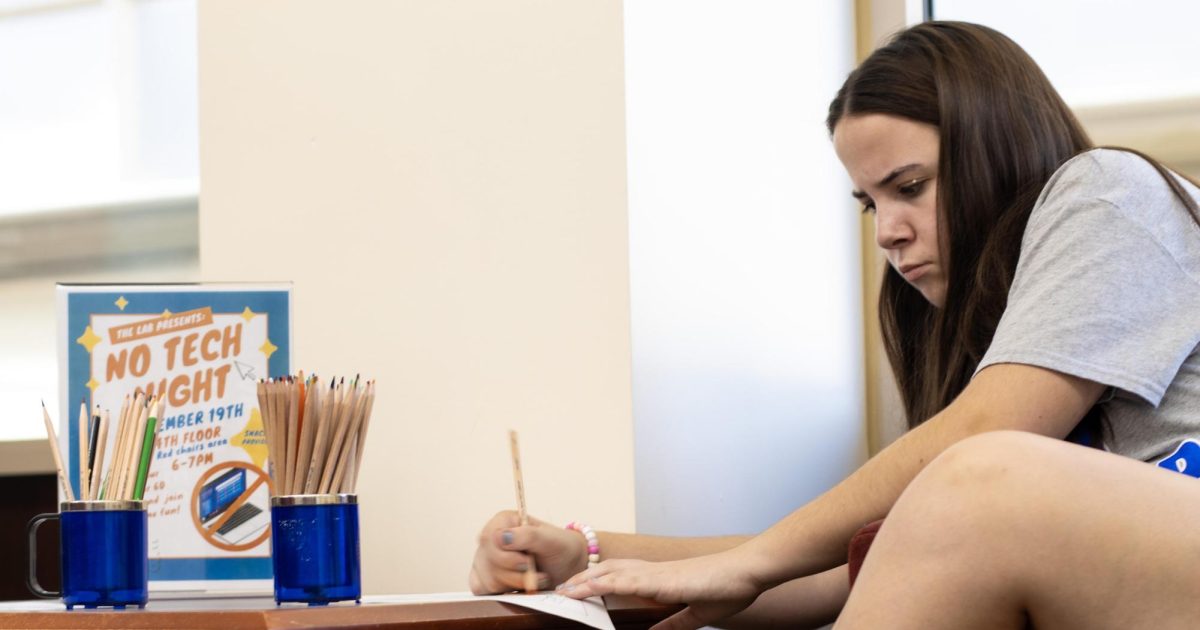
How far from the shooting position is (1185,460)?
3.41 feet

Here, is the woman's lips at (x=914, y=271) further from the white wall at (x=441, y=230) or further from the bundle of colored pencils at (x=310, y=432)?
the bundle of colored pencils at (x=310, y=432)

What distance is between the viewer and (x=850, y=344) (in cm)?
207

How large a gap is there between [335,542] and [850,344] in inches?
46.2

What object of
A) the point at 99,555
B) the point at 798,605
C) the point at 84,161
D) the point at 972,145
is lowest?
the point at 798,605

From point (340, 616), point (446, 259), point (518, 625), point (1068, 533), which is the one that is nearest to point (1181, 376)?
point (1068, 533)

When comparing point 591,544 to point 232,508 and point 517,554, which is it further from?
point 232,508

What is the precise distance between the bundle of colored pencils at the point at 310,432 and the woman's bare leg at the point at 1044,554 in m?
0.45

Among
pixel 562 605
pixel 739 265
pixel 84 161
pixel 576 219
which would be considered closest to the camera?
pixel 562 605

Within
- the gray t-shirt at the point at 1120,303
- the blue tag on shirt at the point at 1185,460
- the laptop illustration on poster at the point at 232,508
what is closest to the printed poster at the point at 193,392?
the laptop illustration on poster at the point at 232,508

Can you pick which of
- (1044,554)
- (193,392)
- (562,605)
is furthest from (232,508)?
(1044,554)

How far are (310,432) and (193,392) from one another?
0.99 ft

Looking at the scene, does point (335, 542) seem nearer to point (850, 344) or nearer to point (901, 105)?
point (901, 105)

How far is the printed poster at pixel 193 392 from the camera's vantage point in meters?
1.31

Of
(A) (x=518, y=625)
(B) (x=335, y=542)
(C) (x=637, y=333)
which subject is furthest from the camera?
(C) (x=637, y=333)
